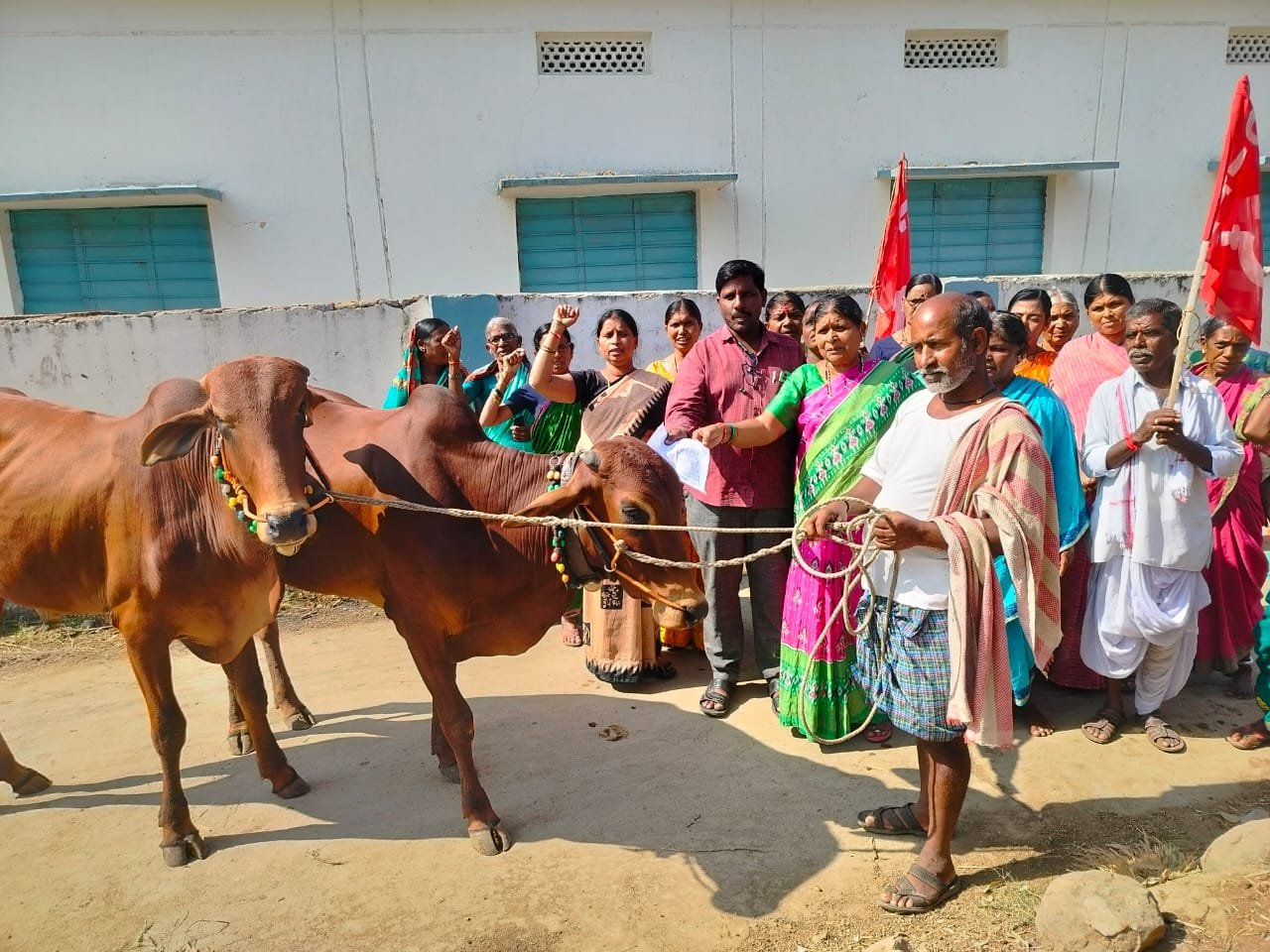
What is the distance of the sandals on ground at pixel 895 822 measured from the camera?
304 cm

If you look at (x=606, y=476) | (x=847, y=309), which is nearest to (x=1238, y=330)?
(x=847, y=309)

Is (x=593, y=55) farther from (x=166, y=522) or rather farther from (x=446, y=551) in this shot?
(x=166, y=522)

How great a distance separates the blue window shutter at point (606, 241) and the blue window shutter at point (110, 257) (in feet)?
12.1

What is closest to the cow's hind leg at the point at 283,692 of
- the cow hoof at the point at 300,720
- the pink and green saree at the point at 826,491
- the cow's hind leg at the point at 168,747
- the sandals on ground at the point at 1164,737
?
the cow hoof at the point at 300,720

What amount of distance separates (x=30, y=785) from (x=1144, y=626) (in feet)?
16.3

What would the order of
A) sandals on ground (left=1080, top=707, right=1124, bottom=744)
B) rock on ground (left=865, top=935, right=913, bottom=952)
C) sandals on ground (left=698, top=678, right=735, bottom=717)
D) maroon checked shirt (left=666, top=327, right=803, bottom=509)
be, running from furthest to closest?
sandals on ground (left=698, top=678, right=735, bottom=717) < maroon checked shirt (left=666, top=327, right=803, bottom=509) < sandals on ground (left=1080, top=707, right=1124, bottom=744) < rock on ground (left=865, top=935, right=913, bottom=952)

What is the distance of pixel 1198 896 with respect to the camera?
2418mm

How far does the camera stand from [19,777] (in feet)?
11.8

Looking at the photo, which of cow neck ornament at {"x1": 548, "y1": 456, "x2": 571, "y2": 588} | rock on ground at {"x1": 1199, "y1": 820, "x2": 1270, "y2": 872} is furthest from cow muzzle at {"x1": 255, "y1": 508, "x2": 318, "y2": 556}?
rock on ground at {"x1": 1199, "y1": 820, "x2": 1270, "y2": 872}

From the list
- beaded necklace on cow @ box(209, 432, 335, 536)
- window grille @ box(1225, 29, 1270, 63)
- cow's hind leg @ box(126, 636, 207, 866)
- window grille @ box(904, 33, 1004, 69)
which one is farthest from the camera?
window grille @ box(1225, 29, 1270, 63)

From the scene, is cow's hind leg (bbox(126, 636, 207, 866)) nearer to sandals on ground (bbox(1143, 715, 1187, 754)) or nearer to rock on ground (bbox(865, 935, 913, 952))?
rock on ground (bbox(865, 935, 913, 952))

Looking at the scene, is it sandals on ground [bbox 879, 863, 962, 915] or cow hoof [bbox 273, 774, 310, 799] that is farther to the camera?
cow hoof [bbox 273, 774, 310, 799]

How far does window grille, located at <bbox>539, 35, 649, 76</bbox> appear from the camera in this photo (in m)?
9.63

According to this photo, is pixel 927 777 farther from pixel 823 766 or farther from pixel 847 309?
pixel 847 309
